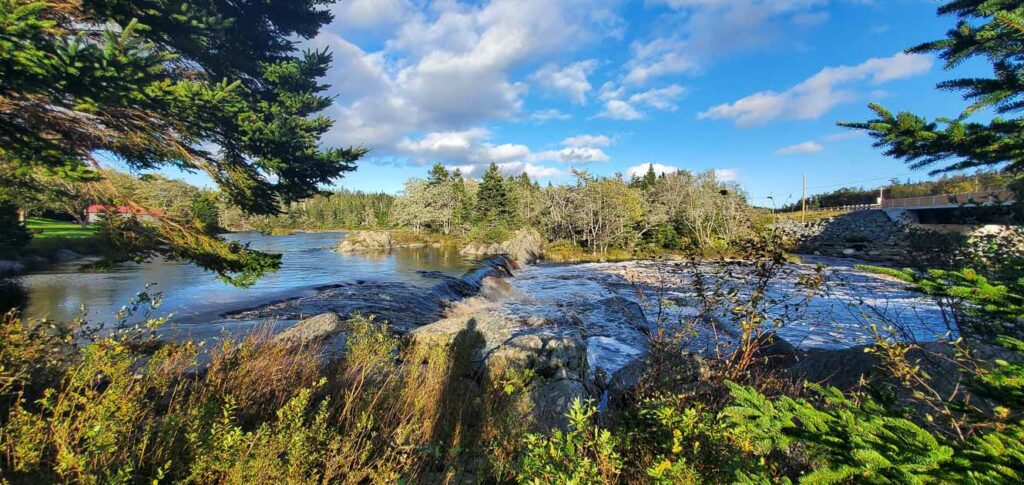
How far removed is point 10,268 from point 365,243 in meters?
27.1

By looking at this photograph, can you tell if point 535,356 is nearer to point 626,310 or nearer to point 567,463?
point 567,463

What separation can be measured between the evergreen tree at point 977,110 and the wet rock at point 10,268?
29.1 m

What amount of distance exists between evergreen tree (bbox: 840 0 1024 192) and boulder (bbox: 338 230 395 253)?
43044 millimetres

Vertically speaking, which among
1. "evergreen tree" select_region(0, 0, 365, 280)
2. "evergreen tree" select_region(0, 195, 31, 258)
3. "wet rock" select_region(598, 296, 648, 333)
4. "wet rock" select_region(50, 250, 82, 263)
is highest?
"evergreen tree" select_region(0, 0, 365, 280)

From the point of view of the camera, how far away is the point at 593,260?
35500 mm

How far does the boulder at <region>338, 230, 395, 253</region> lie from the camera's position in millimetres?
41781

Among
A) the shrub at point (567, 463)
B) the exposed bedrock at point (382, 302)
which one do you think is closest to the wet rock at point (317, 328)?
the exposed bedrock at point (382, 302)

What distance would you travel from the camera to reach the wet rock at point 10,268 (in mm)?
17092

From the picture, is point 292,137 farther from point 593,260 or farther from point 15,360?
point 593,260

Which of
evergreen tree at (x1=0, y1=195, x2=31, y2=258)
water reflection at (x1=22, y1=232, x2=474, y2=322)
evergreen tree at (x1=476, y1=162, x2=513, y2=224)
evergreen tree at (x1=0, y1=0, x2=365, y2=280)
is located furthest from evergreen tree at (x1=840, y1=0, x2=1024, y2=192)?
evergreen tree at (x1=476, y1=162, x2=513, y2=224)

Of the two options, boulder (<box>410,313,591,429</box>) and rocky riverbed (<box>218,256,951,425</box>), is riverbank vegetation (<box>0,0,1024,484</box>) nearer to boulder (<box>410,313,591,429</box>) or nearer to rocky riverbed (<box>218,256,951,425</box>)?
boulder (<box>410,313,591,429</box>)

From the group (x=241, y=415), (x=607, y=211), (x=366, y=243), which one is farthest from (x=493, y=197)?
(x=241, y=415)

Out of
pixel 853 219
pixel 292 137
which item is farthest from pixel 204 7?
pixel 853 219

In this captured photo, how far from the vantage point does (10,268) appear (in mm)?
17531
